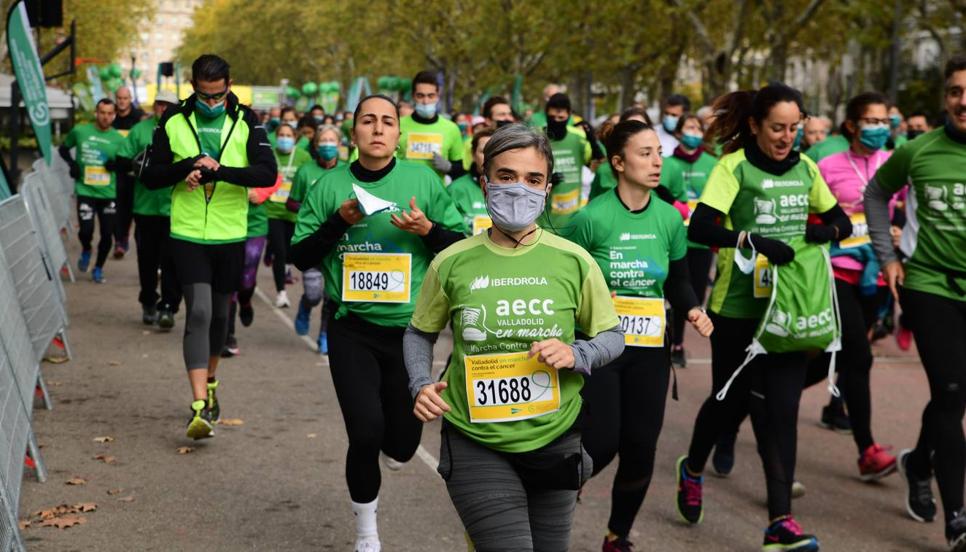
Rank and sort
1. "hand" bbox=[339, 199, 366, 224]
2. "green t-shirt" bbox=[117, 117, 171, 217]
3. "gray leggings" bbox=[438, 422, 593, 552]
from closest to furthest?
1. "gray leggings" bbox=[438, 422, 593, 552]
2. "hand" bbox=[339, 199, 366, 224]
3. "green t-shirt" bbox=[117, 117, 171, 217]

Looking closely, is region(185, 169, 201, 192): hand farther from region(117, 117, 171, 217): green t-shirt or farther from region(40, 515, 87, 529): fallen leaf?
region(117, 117, 171, 217): green t-shirt

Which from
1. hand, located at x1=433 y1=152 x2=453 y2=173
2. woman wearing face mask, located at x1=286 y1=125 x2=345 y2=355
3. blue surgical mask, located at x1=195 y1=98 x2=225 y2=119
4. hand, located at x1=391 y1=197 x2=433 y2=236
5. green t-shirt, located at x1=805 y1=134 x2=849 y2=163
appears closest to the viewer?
hand, located at x1=391 y1=197 x2=433 y2=236

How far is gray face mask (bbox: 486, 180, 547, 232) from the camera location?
4270mm

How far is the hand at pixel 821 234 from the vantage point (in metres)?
6.50

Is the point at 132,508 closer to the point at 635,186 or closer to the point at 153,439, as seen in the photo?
the point at 153,439

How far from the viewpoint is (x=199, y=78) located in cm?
777

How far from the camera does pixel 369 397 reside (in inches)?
225

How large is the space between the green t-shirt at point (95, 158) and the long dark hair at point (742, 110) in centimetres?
1061

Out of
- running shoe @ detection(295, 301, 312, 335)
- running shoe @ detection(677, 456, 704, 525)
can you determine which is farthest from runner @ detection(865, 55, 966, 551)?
running shoe @ detection(295, 301, 312, 335)

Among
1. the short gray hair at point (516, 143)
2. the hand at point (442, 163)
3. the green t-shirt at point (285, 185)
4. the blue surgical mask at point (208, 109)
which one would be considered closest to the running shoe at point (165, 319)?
the green t-shirt at point (285, 185)

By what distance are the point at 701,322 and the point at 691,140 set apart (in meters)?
6.50

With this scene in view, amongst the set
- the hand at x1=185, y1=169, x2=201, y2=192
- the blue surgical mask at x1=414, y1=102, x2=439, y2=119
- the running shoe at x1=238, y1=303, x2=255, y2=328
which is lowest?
the running shoe at x1=238, y1=303, x2=255, y2=328

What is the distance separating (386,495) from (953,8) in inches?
1094

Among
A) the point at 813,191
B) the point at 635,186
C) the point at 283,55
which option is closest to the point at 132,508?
the point at 635,186
